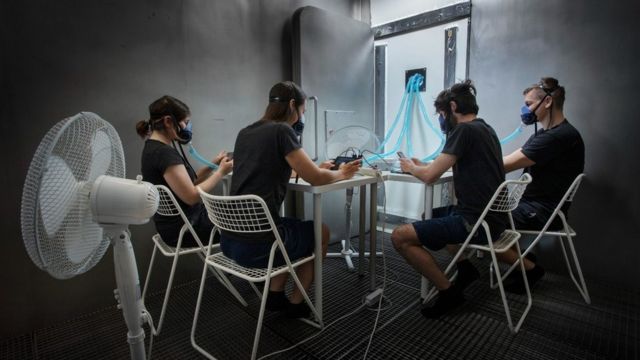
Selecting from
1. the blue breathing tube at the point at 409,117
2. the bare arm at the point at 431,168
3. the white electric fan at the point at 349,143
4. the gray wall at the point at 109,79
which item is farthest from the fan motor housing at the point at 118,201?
the blue breathing tube at the point at 409,117

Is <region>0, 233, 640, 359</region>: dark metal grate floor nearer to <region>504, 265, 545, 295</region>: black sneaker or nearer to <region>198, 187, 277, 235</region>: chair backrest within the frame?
<region>504, 265, 545, 295</region>: black sneaker

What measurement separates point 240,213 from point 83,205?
610 millimetres

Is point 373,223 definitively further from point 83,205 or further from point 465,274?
point 83,205

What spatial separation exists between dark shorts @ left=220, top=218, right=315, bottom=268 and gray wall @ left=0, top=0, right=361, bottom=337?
891 mm

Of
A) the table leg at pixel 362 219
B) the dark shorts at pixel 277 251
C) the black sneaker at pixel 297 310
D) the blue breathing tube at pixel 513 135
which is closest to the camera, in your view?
the dark shorts at pixel 277 251

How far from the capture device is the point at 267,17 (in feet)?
8.52

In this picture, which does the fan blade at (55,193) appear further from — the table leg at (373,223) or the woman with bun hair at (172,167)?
the table leg at (373,223)

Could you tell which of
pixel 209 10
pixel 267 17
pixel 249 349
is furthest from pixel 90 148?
pixel 267 17

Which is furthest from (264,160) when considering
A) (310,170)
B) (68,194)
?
(68,194)

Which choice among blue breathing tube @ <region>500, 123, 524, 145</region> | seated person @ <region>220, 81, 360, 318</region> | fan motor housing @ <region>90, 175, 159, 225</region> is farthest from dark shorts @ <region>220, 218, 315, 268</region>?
blue breathing tube @ <region>500, 123, 524, 145</region>

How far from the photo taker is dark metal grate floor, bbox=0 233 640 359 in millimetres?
1592

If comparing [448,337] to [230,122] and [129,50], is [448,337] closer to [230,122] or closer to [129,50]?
[230,122]

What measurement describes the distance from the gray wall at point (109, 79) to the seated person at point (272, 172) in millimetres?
844

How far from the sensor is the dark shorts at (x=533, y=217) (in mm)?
1978
